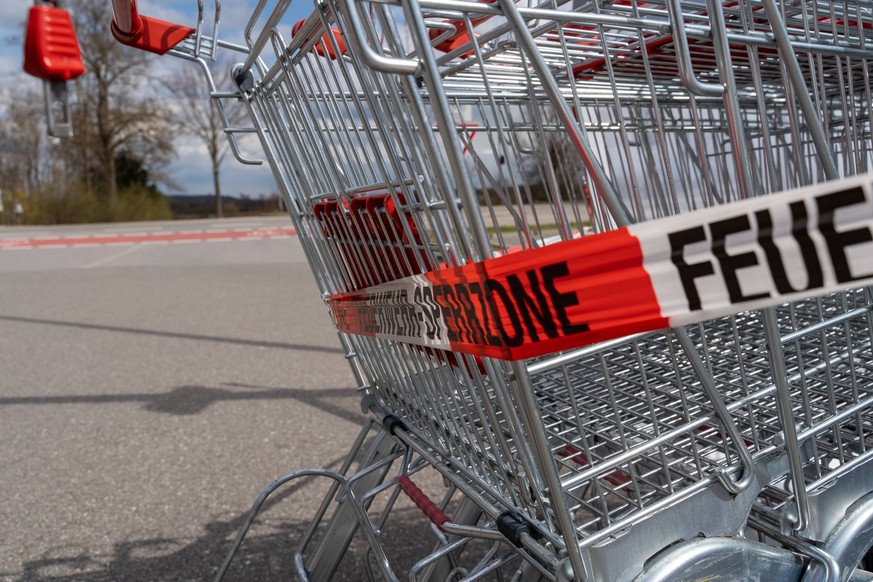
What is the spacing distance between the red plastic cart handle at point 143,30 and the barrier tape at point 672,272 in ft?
4.25

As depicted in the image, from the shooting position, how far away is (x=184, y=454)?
382 cm

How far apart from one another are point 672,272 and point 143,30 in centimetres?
168

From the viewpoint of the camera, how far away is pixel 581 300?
42.3 inches

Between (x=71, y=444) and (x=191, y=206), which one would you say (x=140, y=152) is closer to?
(x=191, y=206)

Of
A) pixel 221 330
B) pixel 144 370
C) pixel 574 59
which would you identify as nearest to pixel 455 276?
pixel 574 59

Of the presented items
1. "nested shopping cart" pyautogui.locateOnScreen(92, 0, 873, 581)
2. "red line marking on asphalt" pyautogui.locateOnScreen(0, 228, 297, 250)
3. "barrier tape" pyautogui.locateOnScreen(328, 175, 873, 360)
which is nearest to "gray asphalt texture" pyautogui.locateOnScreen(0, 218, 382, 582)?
"nested shopping cart" pyautogui.locateOnScreen(92, 0, 873, 581)

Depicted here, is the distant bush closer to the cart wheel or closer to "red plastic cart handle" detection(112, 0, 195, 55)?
"red plastic cart handle" detection(112, 0, 195, 55)

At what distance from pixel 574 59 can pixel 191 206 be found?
3627 cm

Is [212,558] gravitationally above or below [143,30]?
below

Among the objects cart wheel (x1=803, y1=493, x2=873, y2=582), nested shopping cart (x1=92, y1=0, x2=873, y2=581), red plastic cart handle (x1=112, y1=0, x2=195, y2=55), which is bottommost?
cart wheel (x1=803, y1=493, x2=873, y2=582)

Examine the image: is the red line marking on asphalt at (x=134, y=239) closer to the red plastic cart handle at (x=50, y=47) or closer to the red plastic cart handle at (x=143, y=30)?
the red plastic cart handle at (x=143, y=30)

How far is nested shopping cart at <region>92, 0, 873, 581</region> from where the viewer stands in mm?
1033

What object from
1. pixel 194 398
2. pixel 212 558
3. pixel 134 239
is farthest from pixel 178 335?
pixel 134 239

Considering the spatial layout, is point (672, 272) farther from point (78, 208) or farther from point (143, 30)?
point (78, 208)
